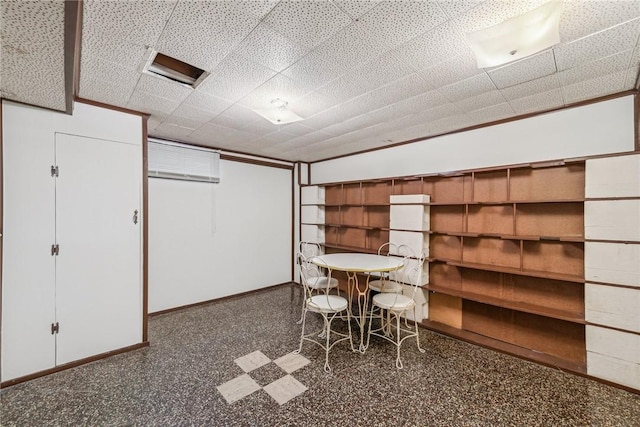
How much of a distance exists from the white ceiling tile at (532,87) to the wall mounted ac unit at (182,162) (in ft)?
13.1

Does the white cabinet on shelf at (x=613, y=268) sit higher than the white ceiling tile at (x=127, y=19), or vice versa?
the white ceiling tile at (x=127, y=19)

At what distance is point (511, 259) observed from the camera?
2.91 metres

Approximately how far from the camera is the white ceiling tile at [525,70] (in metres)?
1.87

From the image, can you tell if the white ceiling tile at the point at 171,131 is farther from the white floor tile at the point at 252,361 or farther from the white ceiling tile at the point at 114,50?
the white floor tile at the point at 252,361

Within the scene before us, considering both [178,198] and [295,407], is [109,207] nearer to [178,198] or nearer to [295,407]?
[178,198]

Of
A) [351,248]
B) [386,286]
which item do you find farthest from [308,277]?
[386,286]

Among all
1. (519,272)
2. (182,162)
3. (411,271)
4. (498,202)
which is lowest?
(411,271)

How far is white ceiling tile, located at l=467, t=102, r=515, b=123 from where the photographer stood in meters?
2.70

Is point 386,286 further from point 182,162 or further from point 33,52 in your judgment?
point 33,52

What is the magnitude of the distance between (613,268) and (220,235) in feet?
15.7

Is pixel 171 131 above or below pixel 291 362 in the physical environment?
above

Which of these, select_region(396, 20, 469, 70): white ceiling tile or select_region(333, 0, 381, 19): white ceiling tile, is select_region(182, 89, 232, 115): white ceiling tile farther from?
select_region(396, 20, 469, 70): white ceiling tile

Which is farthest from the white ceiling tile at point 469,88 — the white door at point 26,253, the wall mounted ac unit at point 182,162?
the white door at point 26,253

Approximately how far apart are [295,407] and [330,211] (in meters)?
3.44
